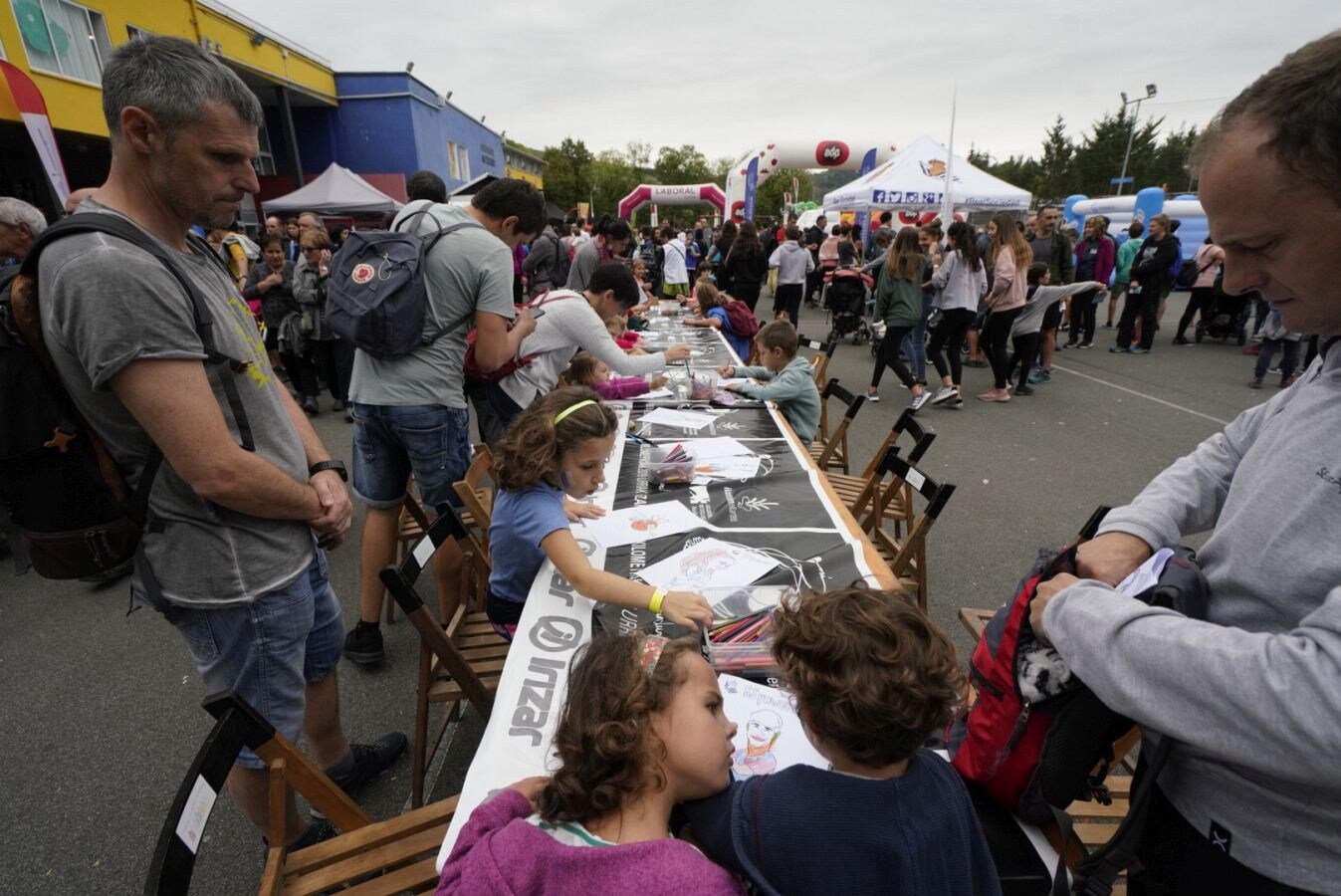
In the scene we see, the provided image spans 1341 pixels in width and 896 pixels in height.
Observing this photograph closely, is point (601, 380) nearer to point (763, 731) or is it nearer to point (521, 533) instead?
point (521, 533)

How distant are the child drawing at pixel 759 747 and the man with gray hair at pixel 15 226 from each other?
3.66 metres

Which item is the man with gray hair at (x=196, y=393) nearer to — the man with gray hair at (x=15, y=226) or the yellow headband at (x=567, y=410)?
the yellow headband at (x=567, y=410)

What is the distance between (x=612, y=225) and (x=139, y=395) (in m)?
6.54

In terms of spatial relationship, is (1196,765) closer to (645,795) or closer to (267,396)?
(645,795)

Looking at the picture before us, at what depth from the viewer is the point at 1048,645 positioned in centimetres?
98

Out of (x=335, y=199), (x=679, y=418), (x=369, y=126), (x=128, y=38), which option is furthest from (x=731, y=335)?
(x=369, y=126)

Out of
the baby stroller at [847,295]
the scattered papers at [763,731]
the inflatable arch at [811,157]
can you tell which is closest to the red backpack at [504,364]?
the scattered papers at [763,731]

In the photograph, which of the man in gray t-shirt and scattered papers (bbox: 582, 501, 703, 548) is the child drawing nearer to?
scattered papers (bbox: 582, 501, 703, 548)

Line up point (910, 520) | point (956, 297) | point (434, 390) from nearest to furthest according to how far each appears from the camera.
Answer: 1. point (434, 390)
2. point (910, 520)
3. point (956, 297)

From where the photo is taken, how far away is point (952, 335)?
618 cm

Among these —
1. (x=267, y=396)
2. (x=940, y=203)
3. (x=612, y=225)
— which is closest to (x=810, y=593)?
(x=267, y=396)

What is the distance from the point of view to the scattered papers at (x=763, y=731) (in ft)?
3.92

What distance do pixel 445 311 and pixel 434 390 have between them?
0.31 m

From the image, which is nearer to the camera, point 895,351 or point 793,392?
point 793,392
